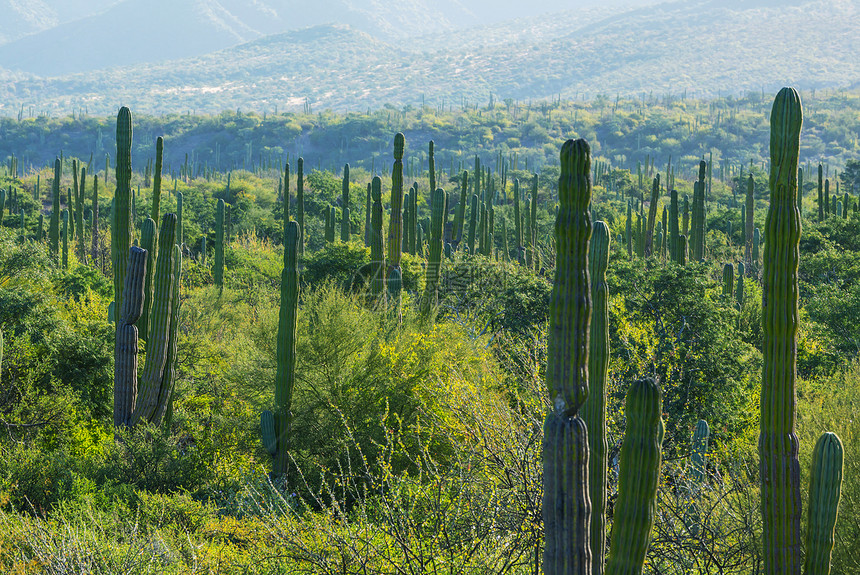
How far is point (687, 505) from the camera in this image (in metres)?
7.47

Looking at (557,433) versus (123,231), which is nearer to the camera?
(557,433)

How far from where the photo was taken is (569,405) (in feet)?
14.7

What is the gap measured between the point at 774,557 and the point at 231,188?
42503 millimetres

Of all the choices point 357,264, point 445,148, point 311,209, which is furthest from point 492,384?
point 445,148

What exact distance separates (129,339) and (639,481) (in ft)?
24.9

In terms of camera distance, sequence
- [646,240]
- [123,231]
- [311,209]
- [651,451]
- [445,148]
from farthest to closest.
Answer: [445,148]
[311,209]
[646,240]
[123,231]
[651,451]

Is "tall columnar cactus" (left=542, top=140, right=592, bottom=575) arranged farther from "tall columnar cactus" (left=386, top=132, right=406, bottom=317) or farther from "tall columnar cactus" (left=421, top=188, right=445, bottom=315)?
"tall columnar cactus" (left=386, top=132, right=406, bottom=317)

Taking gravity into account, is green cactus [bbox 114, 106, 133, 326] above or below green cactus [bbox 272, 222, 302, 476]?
above

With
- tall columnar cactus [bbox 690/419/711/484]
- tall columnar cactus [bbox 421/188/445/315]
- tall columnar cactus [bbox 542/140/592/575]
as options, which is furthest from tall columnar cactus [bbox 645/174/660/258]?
tall columnar cactus [bbox 542/140/592/575]

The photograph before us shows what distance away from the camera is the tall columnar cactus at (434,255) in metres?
15.8

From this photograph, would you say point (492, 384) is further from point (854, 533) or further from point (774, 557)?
point (774, 557)

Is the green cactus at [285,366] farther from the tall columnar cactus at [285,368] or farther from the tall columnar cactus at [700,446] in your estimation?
the tall columnar cactus at [700,446]

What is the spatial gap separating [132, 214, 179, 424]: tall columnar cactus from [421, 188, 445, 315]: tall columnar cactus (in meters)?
5.53

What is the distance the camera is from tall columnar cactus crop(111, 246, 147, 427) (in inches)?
411
